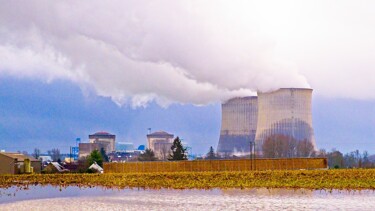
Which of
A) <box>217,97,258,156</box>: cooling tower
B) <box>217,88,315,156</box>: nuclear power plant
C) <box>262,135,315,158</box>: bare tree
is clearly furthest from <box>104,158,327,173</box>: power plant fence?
<box>262,135,315,158</box>: bare tree

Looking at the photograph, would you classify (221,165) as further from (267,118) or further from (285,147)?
(285,147)

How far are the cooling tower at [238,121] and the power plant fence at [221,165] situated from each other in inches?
920

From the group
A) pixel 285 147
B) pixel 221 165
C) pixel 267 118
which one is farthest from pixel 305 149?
pixel 221 165

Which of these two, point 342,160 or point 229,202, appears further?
point 342,160

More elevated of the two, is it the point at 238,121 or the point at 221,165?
the point at 238,121

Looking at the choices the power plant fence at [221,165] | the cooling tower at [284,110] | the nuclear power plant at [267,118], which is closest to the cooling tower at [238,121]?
the nuclear power plant at [267,118]

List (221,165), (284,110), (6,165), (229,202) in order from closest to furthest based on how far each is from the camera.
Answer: (229,202)
(221,165)
(6,165)
(284,110)

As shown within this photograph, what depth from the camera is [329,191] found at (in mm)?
29781

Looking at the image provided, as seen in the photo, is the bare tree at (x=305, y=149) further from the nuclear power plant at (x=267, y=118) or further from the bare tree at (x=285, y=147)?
the nuclear power plant at (x=267, y=118)

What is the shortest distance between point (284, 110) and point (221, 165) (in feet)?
48.1

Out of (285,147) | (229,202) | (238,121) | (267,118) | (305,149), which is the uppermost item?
(238,121)

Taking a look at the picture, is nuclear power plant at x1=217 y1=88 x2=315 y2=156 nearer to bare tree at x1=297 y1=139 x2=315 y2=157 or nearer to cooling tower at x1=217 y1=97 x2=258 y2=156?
cooling tower at x1=217 y1=97 x2=258 y2=156

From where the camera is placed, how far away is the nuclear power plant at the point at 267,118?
71375 mm

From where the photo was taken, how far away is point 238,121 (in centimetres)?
8394
